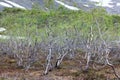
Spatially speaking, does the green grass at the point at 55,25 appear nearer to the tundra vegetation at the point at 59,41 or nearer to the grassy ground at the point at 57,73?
the tundra vegetation at the point at 59,41

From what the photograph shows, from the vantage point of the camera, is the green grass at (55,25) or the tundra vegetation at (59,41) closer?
the tundra vegetation at (59,41)

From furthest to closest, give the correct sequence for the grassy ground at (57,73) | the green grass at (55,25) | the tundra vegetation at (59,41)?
the green grass at (55,25), the tundra vegetation at (59,41), the grassy ground at (57,73)

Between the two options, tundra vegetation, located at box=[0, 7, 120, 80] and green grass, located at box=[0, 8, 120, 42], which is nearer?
tundra vegetation, located at box=[0, 7, 120, 80]

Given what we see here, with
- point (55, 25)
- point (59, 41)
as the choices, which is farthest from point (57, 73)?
point (55, 25)

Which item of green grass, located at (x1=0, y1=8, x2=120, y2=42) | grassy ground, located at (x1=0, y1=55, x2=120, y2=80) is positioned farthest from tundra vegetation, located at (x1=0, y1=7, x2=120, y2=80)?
grassy ground, located at (x1=0, y1=55, x2=120, y2=80)

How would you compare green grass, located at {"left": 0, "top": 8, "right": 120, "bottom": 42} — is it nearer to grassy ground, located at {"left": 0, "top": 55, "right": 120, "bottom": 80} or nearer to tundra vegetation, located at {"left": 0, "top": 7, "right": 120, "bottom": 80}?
tundra vegetation, located at {"left": 0, "top": 7, "right": 120, "bottom": 80}

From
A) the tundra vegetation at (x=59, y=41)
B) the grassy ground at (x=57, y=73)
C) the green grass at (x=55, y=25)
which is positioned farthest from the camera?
the green grass at (x=55, y=25)

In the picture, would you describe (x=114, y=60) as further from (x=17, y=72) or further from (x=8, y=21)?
(x=8, y=21)

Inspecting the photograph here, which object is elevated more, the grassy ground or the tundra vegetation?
the tundra vegetation

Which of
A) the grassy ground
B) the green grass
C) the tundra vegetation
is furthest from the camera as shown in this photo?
the green grass

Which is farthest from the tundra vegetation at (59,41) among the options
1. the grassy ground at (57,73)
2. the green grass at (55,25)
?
the grassy ground at (57,73)

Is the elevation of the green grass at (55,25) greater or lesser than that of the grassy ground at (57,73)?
greater

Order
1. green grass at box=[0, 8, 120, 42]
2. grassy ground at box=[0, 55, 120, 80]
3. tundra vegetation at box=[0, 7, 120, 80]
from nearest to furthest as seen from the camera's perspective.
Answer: grassy ground at box=[0, 55, 120, 80] < tundra vegetation at box=[0, 7, 120, 80] < green grass at box=[0, 8, 120, 42]

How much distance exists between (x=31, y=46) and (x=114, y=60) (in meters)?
5.93
